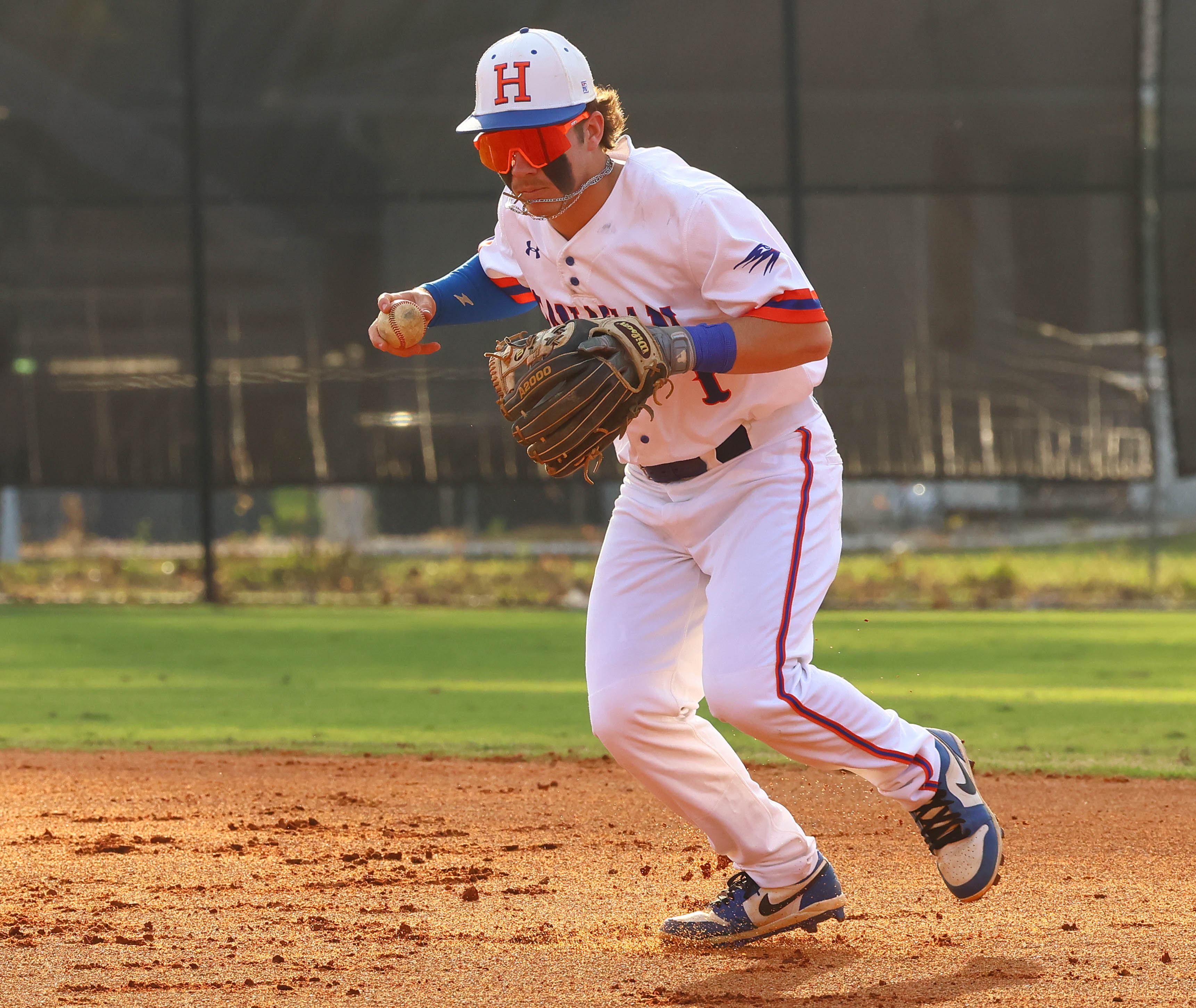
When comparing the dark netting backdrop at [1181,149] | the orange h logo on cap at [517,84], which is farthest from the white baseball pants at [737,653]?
the dark netting backdrop at [1181,149]

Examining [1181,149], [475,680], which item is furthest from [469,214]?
[1181,149]

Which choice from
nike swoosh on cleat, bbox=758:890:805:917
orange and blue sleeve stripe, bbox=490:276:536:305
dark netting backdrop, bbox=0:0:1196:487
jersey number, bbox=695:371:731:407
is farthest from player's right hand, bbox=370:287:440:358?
dark netting backdrop, bbox=0:0:1196:487

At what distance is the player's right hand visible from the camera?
3.46m

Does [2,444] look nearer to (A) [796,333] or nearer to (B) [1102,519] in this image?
(B) [1102,519]

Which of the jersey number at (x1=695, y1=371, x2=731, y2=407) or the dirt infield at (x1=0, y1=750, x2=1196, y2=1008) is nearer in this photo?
the dirt infield at (x1=0, y1=750, x2=1196, y2=1008)

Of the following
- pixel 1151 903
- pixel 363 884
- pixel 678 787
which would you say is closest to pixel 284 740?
pixel 363 884

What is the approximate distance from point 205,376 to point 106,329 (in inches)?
30.0

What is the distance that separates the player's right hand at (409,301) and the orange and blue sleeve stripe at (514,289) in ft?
0.55

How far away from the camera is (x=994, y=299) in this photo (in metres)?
9.64

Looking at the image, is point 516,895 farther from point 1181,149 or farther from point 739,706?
point 1181,149

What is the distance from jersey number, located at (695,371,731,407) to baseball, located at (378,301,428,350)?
71 centimetres

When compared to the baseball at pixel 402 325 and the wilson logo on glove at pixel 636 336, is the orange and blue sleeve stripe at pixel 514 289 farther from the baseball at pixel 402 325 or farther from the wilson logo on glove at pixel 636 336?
the wilson logo on glove at pixel 636 336

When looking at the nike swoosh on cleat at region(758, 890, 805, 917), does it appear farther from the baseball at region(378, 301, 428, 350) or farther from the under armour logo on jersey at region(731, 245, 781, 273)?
the baseball at region(378, 301, 428, 350)

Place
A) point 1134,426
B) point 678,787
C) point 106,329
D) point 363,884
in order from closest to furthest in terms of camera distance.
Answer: point 678,787 < point 363,884 < point 1134,426 < point 106,329
